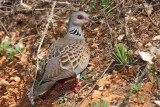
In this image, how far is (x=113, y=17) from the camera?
14.8 feet

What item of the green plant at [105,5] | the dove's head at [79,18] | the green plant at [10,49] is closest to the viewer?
the dove's head at [79,18]

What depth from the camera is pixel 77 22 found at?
13.7 feet

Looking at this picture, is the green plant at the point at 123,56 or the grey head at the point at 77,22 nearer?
the green plant at the point at 123,56

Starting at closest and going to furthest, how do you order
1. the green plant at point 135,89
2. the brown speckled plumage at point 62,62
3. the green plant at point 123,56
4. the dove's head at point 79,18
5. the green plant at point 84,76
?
the green plant at point 135,89
the brown speckled plumage at point 62,62
the green plant at point 123,56
the green plant at point 84,76
the dove's head at point 79,18

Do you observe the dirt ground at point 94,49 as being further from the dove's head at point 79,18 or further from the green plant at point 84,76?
the dove's head at point 79,18

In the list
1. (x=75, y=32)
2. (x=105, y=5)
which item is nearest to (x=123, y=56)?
(x=75, y=32)

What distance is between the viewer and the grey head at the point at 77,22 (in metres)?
4.13

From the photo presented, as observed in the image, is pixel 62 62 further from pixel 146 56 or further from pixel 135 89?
pixel 146 56

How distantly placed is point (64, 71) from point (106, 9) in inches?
81.6

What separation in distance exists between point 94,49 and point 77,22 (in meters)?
0.66

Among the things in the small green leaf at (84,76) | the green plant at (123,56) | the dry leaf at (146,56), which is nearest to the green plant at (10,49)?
the small green leaf at (84,76)

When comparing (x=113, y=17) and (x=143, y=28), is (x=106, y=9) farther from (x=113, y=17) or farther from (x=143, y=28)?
(x=143, y=28)

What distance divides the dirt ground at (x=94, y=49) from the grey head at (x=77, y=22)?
42cm

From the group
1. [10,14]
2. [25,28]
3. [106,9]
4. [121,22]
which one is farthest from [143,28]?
[10,14]
